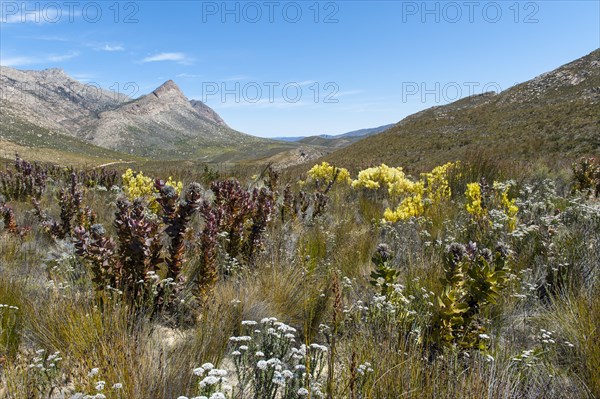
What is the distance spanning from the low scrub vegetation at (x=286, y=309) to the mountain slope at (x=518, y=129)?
11764mm

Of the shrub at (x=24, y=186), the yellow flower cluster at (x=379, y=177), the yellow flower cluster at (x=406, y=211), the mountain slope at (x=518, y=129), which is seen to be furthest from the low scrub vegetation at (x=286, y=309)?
the mountain slope at (x=518, y=129)

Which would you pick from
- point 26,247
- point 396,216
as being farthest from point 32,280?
point 396,216

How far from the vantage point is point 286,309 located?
3.23m

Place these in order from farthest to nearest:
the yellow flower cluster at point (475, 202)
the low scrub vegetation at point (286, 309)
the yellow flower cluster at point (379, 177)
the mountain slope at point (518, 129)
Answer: the mountain slope at point (518, 129)
the yellow flower cluster at point (379, 177)
the yellow flower cluster at point (475, 202)
the low scrub vegetation at point (286, 309)

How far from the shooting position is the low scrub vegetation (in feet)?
6.40

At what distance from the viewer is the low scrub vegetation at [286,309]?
1.95 m

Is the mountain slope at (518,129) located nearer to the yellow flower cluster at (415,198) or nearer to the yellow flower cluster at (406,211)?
the yellow flower cluster at (415,198)

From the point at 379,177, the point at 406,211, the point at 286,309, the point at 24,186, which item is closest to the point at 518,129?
the point at 379,177

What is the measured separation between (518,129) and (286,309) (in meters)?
31.4

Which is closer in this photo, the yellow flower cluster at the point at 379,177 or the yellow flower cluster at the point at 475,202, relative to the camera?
the yellow flower cluster at the point at 475,202

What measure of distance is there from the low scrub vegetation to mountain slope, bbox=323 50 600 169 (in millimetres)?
11764

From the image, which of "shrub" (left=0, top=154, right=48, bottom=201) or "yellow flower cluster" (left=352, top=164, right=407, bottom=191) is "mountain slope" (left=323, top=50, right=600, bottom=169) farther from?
"shrub" (left=0, top=154, right=48, bottom=201)

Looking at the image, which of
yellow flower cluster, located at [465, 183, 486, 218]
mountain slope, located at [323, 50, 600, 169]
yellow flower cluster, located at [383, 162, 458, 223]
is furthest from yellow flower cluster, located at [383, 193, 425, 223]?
mountain slope, located at [323, 50, 600, 169]

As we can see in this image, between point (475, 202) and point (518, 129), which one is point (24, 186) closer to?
point (475, 202)
